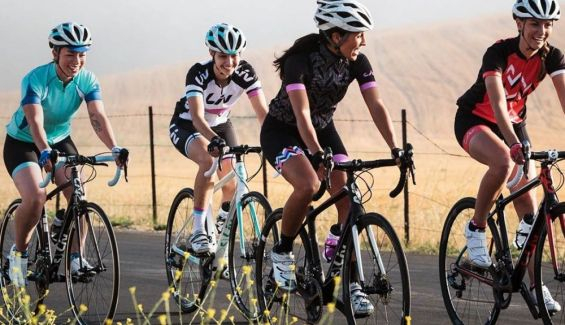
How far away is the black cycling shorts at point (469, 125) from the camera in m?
8.34

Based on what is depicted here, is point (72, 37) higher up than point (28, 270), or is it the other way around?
point (72, 37)

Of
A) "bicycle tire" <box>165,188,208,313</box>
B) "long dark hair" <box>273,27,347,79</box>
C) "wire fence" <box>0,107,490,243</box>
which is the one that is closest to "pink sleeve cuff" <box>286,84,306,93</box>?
"long dark hair" <box>273,27,347,79</box>

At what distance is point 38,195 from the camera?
895cm

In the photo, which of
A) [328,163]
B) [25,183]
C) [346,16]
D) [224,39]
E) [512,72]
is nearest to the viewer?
[328,163]

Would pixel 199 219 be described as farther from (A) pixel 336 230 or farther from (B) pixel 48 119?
(A) pixel 336 230

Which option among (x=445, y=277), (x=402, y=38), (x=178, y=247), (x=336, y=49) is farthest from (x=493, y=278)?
(x=402, y=38)

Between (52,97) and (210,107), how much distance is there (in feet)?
4.48

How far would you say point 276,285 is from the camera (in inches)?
329

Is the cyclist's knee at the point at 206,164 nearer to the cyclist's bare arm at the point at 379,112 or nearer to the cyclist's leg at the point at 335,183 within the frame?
the cyclist's leg at the point at 335,183

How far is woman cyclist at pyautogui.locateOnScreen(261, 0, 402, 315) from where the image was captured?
25.2 ft

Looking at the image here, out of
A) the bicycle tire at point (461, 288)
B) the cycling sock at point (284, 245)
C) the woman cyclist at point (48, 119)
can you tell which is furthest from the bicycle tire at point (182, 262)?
the bicycle tire at point (461, 288)

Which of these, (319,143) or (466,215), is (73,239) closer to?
(319,143)

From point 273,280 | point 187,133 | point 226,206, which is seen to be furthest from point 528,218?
point 187,133

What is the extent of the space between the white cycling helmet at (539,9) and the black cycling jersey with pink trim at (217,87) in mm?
2485
